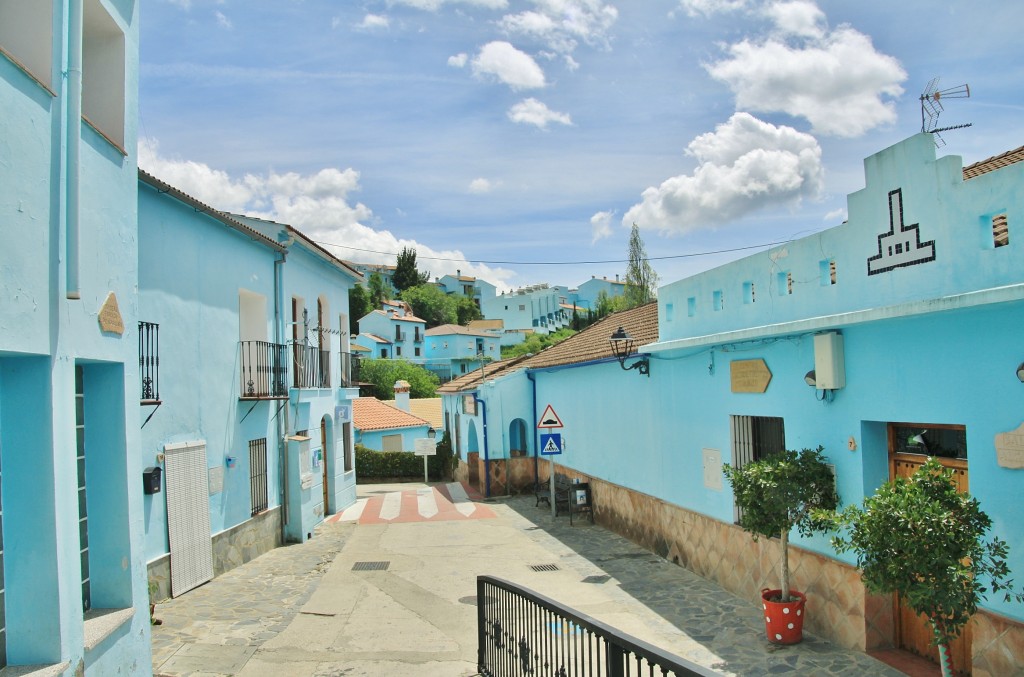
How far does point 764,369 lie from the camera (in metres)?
8.84

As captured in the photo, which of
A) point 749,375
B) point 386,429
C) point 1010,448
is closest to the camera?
point 1010,448

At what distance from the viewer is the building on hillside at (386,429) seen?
3077 cm

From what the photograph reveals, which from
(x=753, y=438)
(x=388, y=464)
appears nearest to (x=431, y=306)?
(x=388, y=464)

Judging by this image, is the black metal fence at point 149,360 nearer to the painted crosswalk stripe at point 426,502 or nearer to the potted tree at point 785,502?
the potted tree at point 785,502

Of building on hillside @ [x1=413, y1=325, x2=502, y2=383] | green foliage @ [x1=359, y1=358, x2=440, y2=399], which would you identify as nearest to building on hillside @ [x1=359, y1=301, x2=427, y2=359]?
building on hillside @ [x1=413, y1=325, x2=502, y2=383]

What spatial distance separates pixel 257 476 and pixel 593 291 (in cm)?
9282

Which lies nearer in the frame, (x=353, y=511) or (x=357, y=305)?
(x=353, y=511)

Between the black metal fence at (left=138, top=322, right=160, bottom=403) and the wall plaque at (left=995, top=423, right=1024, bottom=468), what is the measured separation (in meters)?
9.56

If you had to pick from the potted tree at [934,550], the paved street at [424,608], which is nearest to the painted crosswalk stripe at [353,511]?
the paved street at [424,608]

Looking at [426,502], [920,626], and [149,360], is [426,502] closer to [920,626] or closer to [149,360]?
[149,360]

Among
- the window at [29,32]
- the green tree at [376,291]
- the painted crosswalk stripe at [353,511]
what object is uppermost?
the green tree at [376,291]

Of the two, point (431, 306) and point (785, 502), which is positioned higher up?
point (431, 306)

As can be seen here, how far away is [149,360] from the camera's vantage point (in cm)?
966

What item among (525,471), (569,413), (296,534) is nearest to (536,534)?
(569,413)
